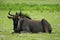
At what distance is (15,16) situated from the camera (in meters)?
17.9

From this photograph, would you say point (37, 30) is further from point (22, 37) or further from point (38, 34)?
point (22, 37)

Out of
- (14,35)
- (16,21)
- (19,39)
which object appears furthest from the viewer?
(16,21)

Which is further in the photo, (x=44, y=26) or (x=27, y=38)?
(x=44, y=26)

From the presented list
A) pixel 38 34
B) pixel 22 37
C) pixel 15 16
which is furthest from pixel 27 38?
pixel 15 16

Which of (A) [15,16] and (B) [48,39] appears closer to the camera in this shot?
(B) [48,39]

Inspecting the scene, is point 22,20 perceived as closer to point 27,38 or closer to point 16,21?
point 16,21

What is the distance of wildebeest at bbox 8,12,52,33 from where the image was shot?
58.2 feet

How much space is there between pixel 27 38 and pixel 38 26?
87.4 inches

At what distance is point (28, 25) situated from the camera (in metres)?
17.9

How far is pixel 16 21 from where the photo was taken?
17766 mm

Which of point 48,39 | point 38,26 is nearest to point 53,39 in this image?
point 48,39

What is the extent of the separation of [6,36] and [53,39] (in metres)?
2.18

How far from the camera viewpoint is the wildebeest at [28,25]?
58.2 feet

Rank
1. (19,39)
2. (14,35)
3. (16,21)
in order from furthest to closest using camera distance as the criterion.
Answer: (16,21) → (14,35) → (19,39)
